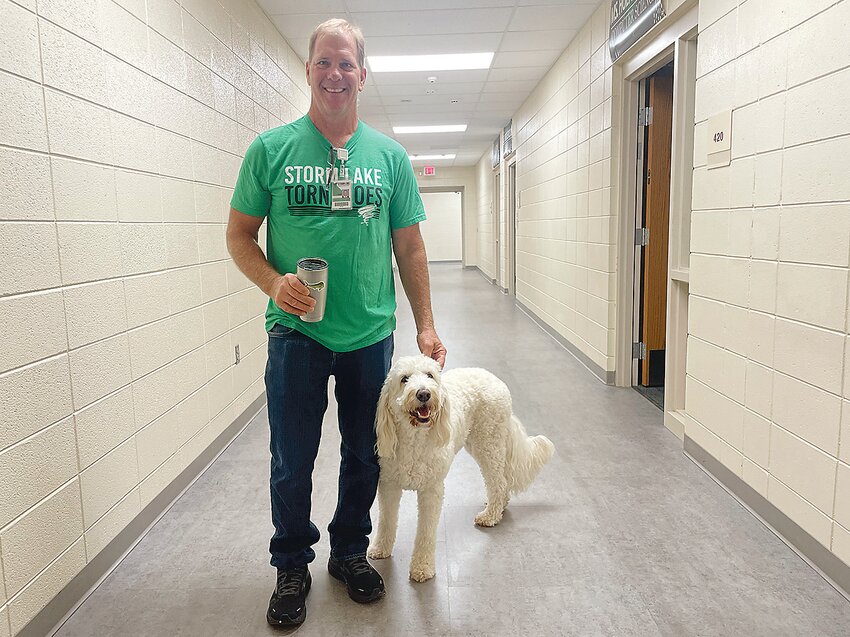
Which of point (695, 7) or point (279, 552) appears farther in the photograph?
point (695, 7)

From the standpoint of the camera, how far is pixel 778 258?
2.36 meters

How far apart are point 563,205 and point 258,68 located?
10.2ft

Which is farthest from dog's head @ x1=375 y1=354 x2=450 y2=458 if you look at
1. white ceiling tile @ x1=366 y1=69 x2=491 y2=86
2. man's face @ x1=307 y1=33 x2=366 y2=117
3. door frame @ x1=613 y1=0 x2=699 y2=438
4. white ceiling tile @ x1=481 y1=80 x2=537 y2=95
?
white ceiling tile @ x1=481 y1=80 x2=537 y2=95

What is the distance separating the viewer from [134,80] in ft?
8.24

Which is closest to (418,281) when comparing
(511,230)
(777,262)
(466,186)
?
(777,262)

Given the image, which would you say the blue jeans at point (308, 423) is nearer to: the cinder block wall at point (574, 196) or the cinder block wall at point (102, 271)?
the cinder block wall at point (102, 271)

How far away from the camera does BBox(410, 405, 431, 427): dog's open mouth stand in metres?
1.85

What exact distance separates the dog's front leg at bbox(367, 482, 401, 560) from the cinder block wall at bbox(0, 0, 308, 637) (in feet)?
3.04

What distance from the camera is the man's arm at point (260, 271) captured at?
5.44ft

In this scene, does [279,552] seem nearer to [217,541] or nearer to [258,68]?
[217,541]

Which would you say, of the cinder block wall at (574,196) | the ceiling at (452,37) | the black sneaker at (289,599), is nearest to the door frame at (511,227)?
the cinder block wall at (574,196)

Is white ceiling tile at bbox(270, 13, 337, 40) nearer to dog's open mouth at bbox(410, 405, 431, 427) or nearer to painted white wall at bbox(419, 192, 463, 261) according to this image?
dog's open mouth at bbox(410, 405, 431, 427)

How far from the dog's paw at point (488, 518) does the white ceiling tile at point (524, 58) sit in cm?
470

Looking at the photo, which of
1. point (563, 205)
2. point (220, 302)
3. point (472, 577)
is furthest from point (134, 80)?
point (563, 205)
